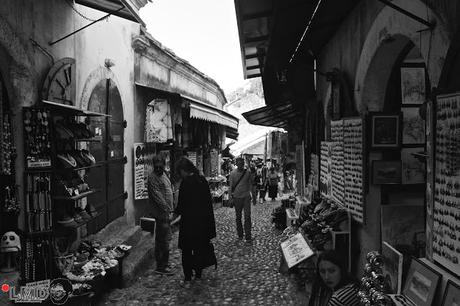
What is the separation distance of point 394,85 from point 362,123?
59 centimetres

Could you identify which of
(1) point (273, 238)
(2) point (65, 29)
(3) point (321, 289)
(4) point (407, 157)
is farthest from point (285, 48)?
(1) point (273, 238)

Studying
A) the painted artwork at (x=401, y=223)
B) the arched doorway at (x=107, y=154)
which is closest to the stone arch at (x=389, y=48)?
the painted artwork at (x=401, y=223)

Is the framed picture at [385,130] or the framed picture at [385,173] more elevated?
the framed picture at [385,130]

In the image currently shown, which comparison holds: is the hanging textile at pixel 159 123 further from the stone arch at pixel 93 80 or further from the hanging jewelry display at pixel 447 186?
the hanging jewelry display at pixel 447 186

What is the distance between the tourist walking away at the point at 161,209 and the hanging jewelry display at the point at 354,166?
8.85 ft

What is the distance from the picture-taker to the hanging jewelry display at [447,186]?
2865 mm

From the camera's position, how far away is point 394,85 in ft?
16.8

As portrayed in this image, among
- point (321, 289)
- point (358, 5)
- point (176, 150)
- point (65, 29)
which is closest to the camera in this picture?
point (321, 289)

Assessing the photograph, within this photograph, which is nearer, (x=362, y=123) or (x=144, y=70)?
(x=362, y=123)

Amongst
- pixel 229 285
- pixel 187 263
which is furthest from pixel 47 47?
pixel 229 285

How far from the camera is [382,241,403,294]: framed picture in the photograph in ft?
11.8

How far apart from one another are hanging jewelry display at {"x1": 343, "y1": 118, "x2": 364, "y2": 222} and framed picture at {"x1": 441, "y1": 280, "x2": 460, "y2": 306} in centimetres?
234

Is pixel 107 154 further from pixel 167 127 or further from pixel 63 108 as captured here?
pixel 63 108

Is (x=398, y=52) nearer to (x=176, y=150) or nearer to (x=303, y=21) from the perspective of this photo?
(x=303, y=21)
